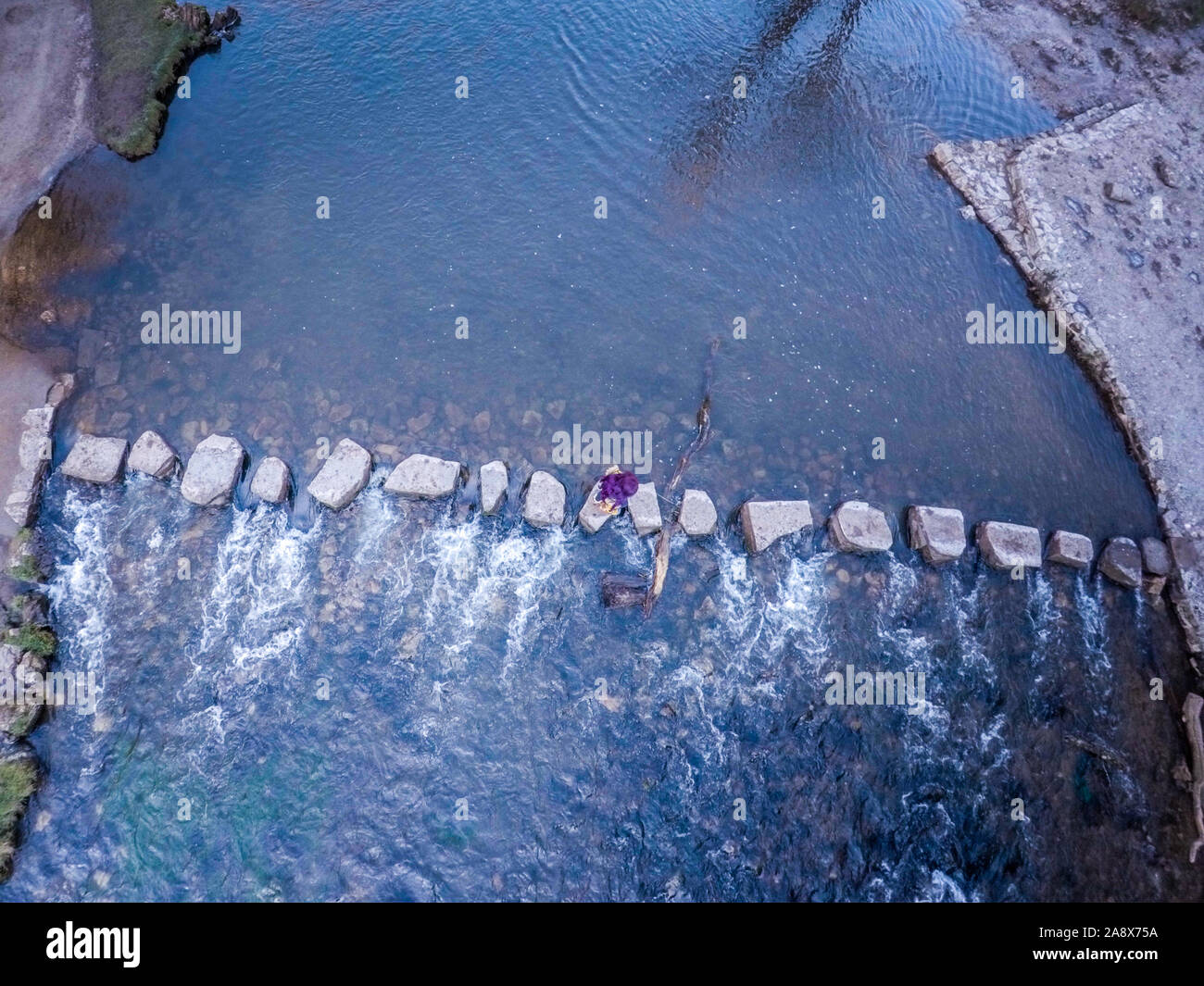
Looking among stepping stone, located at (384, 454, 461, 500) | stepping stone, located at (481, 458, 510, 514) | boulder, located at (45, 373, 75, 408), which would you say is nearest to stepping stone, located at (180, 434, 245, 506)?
stepping stone, located at (384, 454, 461, 500)

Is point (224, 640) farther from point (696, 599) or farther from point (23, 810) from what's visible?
point (696, 599)

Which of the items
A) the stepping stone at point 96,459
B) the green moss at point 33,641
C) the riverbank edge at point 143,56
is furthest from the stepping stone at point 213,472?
the riverbank edge at point 143,56

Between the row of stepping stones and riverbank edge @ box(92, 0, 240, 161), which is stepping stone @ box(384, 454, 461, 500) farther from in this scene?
riverbank edge @ box(92, 0, 240, 161)

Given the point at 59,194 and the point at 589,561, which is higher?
the point at 59,194

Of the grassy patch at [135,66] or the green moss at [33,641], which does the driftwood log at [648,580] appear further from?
the grassy patch at [135,66]

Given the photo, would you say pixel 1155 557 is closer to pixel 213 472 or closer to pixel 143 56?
pixel 213 472

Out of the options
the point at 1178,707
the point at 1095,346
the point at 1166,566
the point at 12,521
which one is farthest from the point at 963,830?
the point at 12,521
